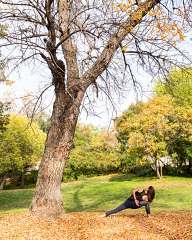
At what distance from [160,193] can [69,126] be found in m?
15.0

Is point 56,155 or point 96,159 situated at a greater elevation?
point 96,159

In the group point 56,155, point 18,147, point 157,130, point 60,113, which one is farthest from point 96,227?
point 18,147

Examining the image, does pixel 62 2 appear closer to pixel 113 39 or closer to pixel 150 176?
pixel 113 39

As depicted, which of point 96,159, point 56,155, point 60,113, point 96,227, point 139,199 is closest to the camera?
point 96,227

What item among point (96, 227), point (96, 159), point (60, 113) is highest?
point (96, 159)

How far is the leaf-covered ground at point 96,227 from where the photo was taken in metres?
8.52

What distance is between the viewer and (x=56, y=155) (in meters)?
10.4

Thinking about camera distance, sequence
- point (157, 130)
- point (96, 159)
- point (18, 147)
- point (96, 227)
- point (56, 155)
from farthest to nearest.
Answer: point (96, 159), point (18, 147), point (157, 130), point (56, 155), point (96, 227)

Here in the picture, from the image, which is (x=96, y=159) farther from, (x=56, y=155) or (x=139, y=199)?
(x=56, y=155)

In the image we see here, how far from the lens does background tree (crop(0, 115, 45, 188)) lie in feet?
118

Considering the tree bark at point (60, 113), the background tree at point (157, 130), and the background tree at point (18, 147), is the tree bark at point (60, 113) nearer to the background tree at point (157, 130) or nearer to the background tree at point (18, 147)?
the background tree at point (157, 130)

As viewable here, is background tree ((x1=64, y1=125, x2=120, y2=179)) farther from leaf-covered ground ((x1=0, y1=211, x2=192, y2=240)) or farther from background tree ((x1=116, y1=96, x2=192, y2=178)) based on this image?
leaf-covered ground ((x1=0, y1=211, x2=192, y2=240))

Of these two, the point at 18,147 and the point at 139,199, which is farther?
the point at 18,147

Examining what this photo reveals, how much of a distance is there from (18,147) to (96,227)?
95.4 ft
